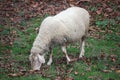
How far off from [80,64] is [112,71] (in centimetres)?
98

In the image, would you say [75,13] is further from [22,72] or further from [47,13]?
[47,13]

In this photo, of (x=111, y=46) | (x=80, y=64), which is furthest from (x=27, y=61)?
(x=111, y=46)

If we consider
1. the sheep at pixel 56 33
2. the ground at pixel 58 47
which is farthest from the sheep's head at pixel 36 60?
the ground at pixel 58 47

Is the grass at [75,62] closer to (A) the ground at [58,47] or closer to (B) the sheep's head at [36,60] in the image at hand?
(A) the ground at [58,47]

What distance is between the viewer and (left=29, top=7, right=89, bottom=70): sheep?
34.7 ft

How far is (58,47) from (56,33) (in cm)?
233

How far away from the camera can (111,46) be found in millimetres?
13367

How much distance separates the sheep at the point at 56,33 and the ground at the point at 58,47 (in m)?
0.41

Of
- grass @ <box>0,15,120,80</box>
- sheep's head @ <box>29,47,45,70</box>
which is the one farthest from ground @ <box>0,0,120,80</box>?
sheep's head @ <box>29,47,45,70</box>

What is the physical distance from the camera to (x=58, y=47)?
13.0 m

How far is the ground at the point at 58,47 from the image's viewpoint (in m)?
9.98

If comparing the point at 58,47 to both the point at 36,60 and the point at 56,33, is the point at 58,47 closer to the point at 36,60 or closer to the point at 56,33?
the point at 56,33

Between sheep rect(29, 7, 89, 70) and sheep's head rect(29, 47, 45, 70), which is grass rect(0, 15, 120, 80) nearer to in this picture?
sheep's head rect(29, 47, 45, 70)

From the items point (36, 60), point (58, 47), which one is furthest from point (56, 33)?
point (58, 47)
